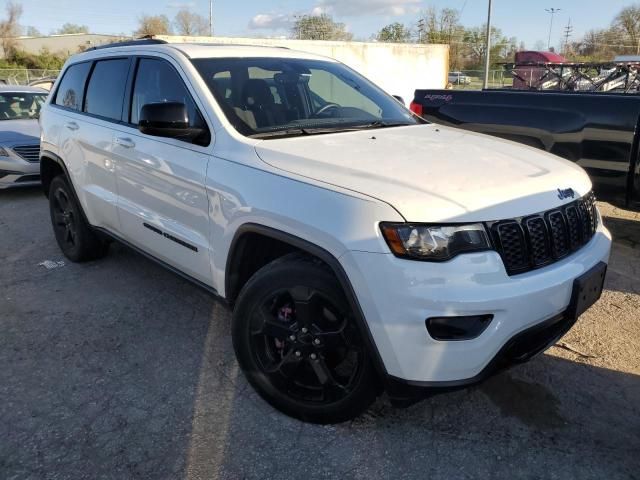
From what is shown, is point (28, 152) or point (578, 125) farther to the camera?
point (28, 152)

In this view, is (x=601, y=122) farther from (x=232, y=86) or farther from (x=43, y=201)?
(x=43, y=201)

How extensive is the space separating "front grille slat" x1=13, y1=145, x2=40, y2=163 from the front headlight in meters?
7.61

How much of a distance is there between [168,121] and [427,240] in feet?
5.28

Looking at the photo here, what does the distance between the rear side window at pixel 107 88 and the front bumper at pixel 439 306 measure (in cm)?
261

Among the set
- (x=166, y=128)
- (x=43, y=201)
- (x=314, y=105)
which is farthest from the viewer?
(x=43, y=201)

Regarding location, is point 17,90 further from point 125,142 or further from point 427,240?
point 427,240

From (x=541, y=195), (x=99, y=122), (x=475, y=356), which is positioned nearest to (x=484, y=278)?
(x=475, y=356)

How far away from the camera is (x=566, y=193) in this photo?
2643mm

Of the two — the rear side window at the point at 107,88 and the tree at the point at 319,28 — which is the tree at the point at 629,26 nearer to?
the tree at the point at 319,28

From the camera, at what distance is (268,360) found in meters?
2.81

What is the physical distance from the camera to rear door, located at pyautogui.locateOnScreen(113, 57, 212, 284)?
3107 mm

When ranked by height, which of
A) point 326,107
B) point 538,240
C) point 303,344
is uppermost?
point 326,107

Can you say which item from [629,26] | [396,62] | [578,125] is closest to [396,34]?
[629,26]

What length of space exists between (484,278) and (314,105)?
188 cm
